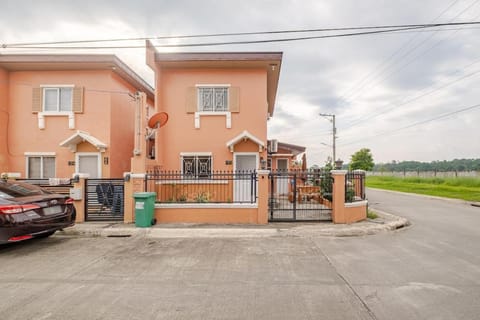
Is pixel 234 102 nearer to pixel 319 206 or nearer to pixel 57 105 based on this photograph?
pixel 319 206

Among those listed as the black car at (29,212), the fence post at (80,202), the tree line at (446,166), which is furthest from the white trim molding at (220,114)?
the tree line at (446,166)

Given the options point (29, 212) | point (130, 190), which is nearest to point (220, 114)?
point (130, 190)

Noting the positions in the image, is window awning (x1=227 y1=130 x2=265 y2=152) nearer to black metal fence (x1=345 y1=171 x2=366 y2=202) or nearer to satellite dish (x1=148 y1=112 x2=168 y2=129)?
satellite dish (x1=148 y1=112 x2=168 y2=129)

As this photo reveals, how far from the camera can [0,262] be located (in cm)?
536

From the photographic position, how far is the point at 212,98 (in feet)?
40.5

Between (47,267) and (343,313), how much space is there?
5289 millimetres

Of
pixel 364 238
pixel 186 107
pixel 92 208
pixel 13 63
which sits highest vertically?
pixel 13 63

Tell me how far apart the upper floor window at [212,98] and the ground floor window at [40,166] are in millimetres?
7087

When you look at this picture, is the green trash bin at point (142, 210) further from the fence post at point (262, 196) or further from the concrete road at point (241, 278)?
the fence post at point (262, 196)

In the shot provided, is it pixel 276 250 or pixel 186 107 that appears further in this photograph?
pixel 186 107

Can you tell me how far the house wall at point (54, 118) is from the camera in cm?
1180

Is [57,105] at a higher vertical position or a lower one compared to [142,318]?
higher

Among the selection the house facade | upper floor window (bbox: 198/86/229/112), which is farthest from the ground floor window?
upper floor window (bbox: 198/86/229/112)

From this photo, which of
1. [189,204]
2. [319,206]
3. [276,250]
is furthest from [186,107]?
[276,250]
